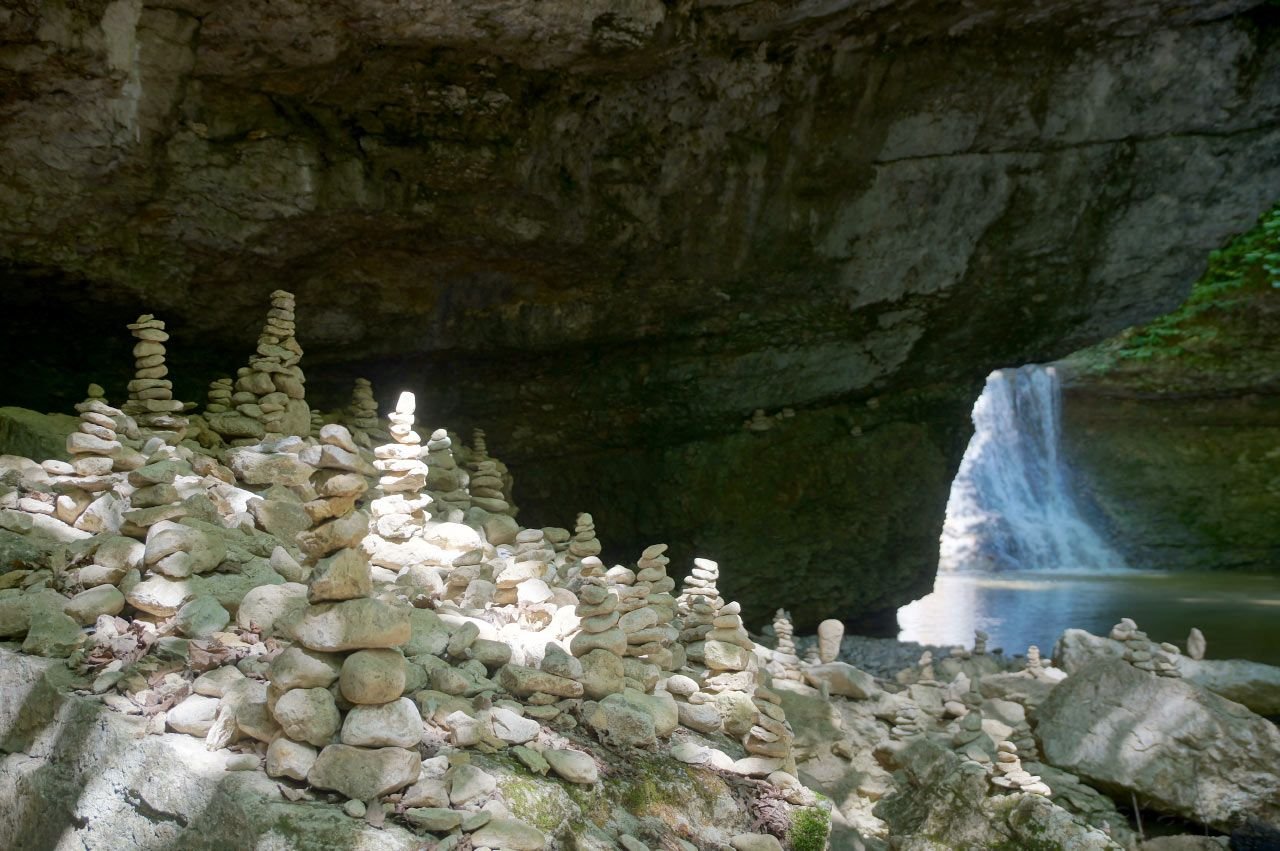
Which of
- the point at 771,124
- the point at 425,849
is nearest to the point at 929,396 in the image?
the point at 771,124

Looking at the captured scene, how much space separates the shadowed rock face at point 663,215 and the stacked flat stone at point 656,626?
444 centimetres

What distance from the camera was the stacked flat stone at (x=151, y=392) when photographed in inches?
255

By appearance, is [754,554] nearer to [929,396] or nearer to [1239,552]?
[929,396]

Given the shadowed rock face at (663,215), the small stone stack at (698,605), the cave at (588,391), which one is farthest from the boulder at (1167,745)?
the shadowed rock face at (663,215)

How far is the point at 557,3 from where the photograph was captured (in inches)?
278

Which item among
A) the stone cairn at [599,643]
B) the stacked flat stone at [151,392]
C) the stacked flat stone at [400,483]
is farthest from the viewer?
the stacked flat stone at [151,392]

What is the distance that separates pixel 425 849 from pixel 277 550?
230 cm

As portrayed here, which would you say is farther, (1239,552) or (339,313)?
(1239,552)

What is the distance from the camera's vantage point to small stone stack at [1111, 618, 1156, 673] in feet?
27.1

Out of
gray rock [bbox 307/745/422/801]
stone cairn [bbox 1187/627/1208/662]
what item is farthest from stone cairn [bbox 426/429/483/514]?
stone cairn [bbox 1187/627/1208/662]

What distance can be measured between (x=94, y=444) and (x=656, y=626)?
137 inches

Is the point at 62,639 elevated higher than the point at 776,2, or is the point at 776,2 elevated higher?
the point at 776,2

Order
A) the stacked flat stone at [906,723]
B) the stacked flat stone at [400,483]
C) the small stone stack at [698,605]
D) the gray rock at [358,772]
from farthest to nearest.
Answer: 1. the stacked flat stone at [906,723]
2. the small stone stack at [698,605]
3. the stacked flat stone at [400,483]
4. the gray rock at [358,772]

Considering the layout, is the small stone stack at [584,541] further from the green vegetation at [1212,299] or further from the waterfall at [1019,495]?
the waterfall at [1019,495]
